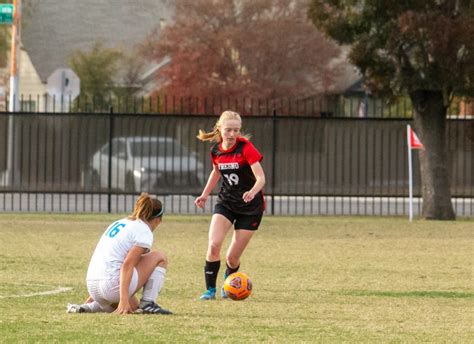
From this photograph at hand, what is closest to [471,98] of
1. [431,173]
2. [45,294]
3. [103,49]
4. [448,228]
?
[431,173]

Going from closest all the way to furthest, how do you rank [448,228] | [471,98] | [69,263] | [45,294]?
1. [45,294]
2. [69,263]
3. [448,228]
4. [471,98]

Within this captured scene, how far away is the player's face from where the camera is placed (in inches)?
506

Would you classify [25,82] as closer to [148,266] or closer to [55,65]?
[55,65]

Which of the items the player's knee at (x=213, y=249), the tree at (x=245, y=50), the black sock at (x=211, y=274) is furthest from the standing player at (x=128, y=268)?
the tree at (x=245, y=50)

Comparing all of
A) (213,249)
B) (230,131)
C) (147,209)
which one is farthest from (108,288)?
(230,131)

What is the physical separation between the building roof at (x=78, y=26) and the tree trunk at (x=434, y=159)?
1430 inches

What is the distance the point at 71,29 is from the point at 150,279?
5609cm

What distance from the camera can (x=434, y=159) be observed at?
28.3m

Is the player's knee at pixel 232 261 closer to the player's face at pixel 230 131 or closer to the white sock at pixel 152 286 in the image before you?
the player's face at pixel 230 131

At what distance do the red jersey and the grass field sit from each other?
0.85m

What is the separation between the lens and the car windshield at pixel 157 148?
29.4 m

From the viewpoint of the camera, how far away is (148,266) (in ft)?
36.7

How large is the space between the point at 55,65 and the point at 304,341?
56.1 meters

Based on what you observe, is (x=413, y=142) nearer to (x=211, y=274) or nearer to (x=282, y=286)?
(x=282, y=286)
